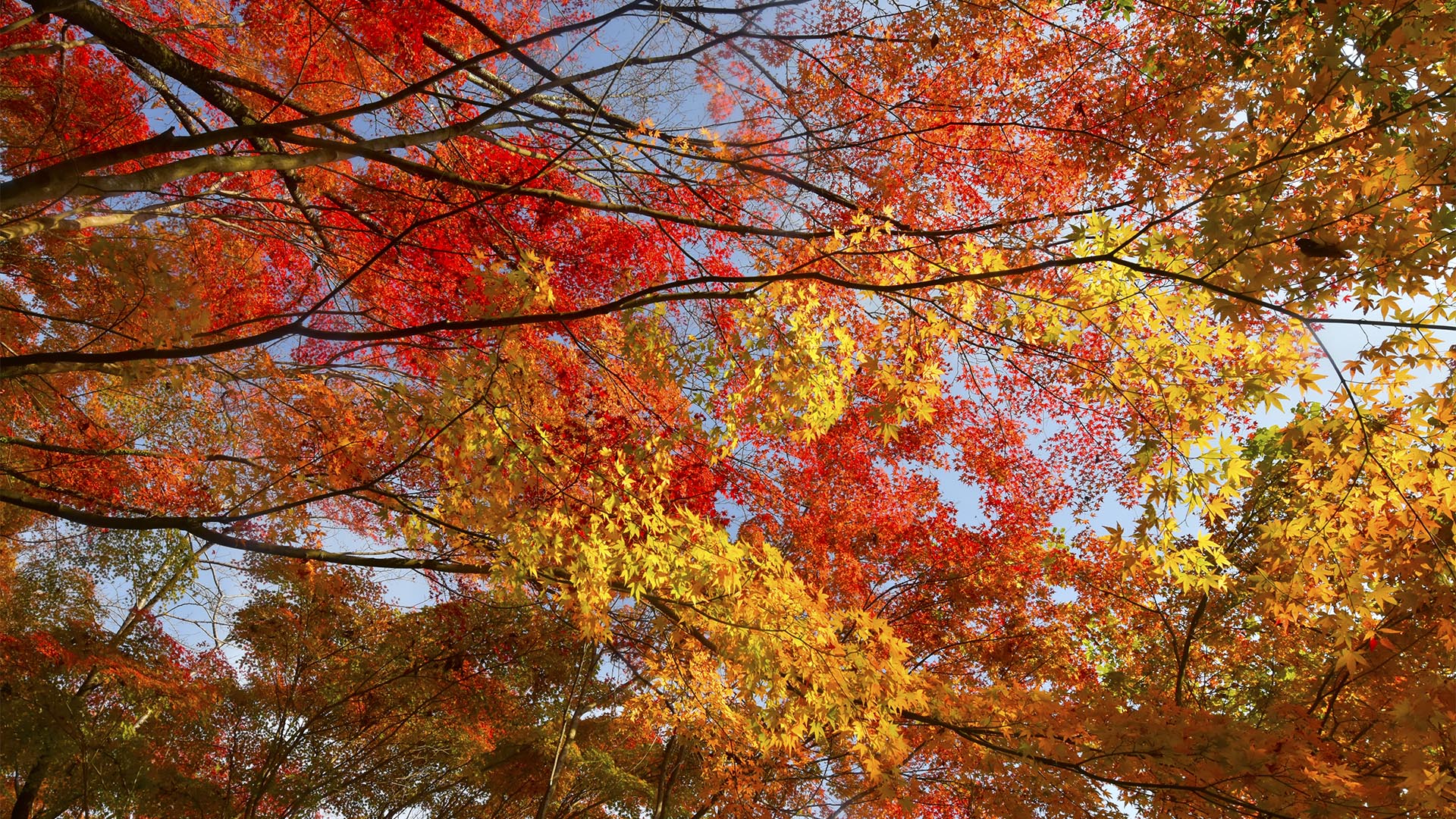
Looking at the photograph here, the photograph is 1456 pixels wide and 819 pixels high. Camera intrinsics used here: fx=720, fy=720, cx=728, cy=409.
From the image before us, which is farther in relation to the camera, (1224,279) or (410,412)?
(410,412)

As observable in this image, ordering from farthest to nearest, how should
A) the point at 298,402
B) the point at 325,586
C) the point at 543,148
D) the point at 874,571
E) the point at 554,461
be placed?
the point at 874,571 < the point at 325,586 < the point at 298,402 < the point at 543,148 < the point at 554,461

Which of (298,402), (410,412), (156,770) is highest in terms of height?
(298,402)

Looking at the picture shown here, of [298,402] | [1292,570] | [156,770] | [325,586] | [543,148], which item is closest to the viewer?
[1292,570]

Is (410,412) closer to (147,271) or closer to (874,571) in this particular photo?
(147,271)

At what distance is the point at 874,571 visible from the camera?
10.9m

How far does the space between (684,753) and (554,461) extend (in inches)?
295

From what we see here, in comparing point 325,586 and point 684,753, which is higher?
point 325,586

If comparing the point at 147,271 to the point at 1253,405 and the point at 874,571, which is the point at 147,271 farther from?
the point at 874,571

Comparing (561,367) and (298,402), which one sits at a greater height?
(561,367)

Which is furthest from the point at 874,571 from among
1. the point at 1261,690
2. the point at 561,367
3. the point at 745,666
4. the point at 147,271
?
the point at 147,271

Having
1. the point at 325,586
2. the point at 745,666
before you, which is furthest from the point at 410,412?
the point at 325,586

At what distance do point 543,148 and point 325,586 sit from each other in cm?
679

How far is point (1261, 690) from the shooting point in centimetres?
816

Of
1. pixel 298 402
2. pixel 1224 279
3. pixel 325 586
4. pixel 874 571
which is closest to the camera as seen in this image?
pixel 1224 279
